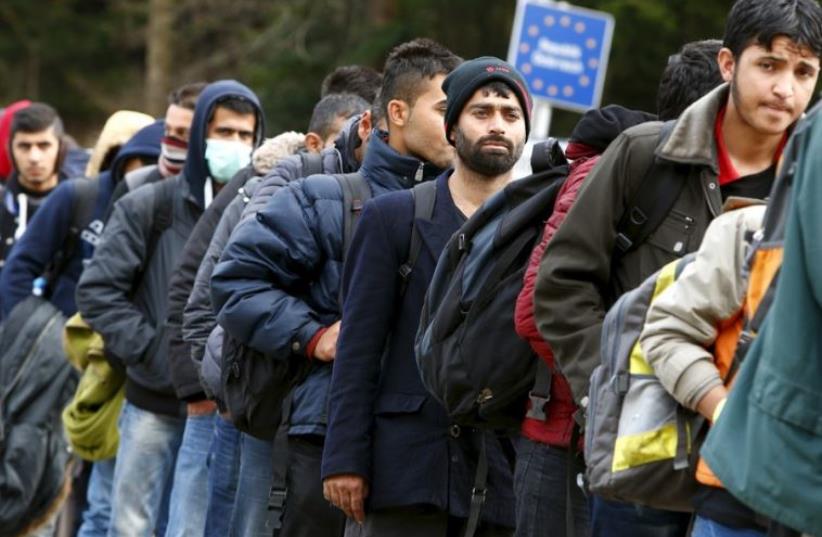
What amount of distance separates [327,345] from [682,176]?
195 centimetres

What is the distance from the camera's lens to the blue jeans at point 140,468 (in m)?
9.30

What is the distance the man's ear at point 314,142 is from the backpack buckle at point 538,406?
9.76ft

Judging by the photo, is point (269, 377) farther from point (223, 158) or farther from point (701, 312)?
point (701, 312)

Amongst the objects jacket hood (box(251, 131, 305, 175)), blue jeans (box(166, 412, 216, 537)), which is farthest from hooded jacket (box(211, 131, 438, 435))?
blue jeans (box(166, 412, 216, 537))

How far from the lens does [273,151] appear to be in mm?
8406

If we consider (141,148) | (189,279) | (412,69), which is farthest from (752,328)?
(141,148)

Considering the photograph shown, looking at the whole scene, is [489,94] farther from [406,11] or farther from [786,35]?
[406,11]

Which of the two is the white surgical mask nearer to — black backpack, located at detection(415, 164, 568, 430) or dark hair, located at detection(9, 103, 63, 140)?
dark hair, located at detection(9, 103, 63, 140)

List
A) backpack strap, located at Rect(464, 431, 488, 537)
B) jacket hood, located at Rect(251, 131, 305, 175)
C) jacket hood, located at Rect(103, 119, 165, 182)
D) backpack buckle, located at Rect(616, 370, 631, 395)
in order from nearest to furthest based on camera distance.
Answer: backpack buckle, located at Rect(616, 370, 631, 395) → backpack strap, located at Rect(464, 431, 488, 537) → jacket hood, located at Rect(251, 131, 305, 175) → jacket hood, located at Rect(103, 119, 165, 182)

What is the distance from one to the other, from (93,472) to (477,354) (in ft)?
16.9

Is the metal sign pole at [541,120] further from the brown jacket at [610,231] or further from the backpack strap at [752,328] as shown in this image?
the backpack strap at [752,328]

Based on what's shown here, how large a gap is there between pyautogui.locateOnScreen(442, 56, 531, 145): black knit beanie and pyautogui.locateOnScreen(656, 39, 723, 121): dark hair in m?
0.73

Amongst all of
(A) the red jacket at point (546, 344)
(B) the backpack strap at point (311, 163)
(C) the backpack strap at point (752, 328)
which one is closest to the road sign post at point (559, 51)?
(B) the backpack strap at point (311, 163)

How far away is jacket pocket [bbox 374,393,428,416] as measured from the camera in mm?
6520
